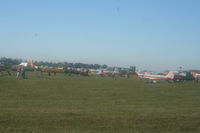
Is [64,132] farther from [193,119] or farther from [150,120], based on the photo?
[193,119]

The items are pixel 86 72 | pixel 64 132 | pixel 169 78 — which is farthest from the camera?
pixel 86 72

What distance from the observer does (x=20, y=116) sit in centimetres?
942

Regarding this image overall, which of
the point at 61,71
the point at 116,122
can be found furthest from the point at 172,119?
the point at 61,71

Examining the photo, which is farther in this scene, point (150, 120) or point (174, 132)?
point (150, 120)

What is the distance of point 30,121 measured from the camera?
8719mm

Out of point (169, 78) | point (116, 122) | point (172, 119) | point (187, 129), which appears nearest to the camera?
point (187, 129)

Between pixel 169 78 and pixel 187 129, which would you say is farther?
pixel 169 78

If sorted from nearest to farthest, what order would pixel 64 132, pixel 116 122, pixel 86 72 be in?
pixel 64 132 < pixel 116 122 < pixel 86 72

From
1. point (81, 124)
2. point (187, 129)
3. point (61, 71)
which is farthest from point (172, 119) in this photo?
point (61, 71)

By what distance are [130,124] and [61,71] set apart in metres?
58.2

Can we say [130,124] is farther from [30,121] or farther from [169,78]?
[169,78]

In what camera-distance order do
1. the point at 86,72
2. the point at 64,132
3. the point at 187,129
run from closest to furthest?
1. the point at 64,132
2. the point at 187,129
3. the point at 86,72

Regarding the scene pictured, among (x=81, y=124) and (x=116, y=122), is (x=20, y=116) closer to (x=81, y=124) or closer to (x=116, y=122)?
(x=81, y=124)

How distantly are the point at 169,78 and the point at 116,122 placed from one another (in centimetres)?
3931
